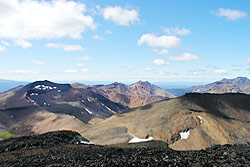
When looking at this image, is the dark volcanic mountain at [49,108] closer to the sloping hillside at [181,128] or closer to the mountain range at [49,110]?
the mountain range at [49,110]

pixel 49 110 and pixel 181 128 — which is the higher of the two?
pixel 181 128

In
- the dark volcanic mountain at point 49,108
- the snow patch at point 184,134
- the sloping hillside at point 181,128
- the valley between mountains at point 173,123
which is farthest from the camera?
the dark volcanic mountain at point 49,108

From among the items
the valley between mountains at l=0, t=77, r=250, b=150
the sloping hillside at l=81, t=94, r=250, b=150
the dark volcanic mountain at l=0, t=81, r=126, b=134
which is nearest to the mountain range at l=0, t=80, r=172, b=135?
the dark volcanic mountain at l=0, t=81, r=126, b=134

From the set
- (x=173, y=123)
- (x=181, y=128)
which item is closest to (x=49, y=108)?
(x=173, y=123)

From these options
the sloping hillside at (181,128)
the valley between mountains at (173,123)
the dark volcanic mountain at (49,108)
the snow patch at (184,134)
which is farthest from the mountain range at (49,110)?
the snow patch at (184,134)

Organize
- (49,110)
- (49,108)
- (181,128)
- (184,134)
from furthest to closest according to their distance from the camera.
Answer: (49,108)
(49,110)
(181,128)
(184,134)

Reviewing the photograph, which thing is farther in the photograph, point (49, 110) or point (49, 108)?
point (49, 108)

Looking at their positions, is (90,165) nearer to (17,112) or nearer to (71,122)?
(71,122)

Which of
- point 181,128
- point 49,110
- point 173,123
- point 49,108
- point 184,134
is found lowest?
→ point 49,110

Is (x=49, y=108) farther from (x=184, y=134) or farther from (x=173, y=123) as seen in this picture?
(x=184, y=134)
